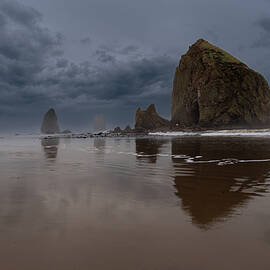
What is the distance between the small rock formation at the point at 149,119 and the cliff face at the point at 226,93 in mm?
26274

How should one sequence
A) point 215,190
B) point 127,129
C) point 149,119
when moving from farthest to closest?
1. point 149,119
2. point 127,129
3. point 215,190

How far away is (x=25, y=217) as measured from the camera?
2686 millimetres

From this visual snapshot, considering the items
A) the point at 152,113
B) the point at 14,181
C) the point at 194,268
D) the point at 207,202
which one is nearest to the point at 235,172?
the point at 207,202

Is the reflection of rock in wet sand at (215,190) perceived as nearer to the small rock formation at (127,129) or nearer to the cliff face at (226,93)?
the cliff face at (226,93)

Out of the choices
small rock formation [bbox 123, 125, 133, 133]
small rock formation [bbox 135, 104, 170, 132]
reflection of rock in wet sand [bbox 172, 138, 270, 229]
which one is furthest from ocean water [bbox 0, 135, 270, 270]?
small rock formation [bbox 135, 104, 170, 132]

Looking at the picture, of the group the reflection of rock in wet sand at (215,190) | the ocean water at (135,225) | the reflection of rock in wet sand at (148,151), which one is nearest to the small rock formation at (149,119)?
the reflection of rock in wet sand at (148,151)

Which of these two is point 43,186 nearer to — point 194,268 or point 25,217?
point 25,217

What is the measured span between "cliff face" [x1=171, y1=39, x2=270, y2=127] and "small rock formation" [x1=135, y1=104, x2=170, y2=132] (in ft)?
86.2

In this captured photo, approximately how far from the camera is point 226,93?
59625 mm

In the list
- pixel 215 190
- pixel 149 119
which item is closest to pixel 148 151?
pixel 215 190

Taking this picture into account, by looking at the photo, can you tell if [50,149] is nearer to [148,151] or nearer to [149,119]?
[148,151]

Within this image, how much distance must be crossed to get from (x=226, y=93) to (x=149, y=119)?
136 ft

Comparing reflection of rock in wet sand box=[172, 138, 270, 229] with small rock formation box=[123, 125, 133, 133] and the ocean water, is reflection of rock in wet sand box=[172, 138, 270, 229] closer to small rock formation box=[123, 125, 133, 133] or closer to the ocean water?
the ocean water

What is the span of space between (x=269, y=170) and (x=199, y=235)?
4.57 metres
